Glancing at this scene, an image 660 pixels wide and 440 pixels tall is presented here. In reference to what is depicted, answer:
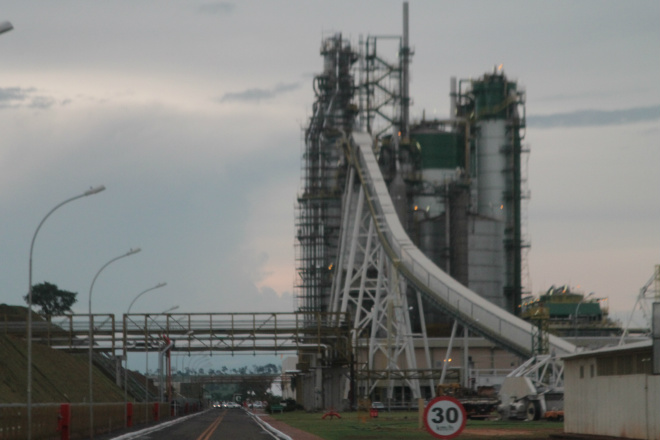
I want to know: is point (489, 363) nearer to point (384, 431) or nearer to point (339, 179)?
point (339, 179)

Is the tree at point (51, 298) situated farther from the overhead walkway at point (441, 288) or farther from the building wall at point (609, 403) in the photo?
the building wall at point (609, 403)

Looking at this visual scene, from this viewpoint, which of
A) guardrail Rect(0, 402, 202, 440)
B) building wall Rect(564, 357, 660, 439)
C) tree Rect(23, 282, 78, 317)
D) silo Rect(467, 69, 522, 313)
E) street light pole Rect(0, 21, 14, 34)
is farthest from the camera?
tree Rect(23, 282, 78, 317)

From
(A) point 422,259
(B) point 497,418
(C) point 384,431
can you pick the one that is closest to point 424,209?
(A) point 422,259

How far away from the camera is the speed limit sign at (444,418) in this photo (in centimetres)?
1877

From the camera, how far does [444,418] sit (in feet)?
61.7

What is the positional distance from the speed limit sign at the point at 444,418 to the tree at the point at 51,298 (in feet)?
590

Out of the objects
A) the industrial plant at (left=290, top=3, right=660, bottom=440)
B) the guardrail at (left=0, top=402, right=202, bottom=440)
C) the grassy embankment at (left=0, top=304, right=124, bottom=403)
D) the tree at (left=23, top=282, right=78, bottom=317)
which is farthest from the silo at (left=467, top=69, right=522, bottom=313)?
the tree at (left=23, top=282, right=78, bottom=317)

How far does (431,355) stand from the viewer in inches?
4518

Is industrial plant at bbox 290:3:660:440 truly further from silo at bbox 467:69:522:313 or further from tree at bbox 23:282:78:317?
tree at bbox 23:282:78:317

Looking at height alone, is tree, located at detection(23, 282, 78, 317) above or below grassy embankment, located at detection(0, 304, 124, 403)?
above

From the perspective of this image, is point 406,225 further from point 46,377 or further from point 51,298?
point 51,298

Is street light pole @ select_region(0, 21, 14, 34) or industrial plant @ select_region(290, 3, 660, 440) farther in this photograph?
industrial plant @ select_region(290, 3, 660, 440)

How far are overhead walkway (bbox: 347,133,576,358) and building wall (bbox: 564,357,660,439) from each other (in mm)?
39869

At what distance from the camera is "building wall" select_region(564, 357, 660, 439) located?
1268 inches
